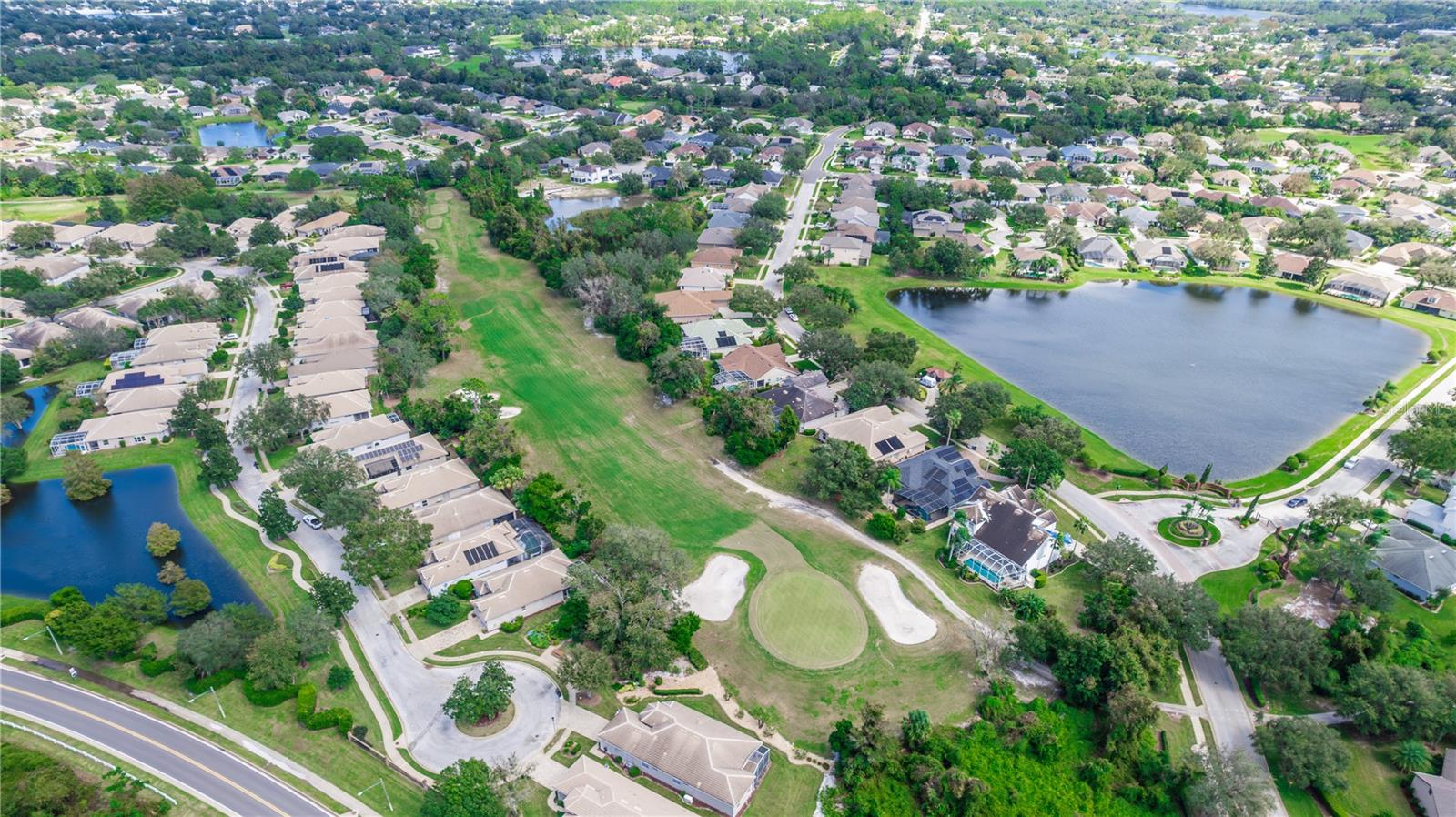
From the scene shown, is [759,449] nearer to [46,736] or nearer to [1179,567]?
[1179,567]

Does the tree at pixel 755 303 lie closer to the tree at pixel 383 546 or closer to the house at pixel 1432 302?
the tree at pixel 383 546

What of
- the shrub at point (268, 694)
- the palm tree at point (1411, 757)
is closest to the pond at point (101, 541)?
the shrub at point (268, 694)

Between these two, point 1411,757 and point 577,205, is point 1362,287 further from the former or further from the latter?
point 577,205

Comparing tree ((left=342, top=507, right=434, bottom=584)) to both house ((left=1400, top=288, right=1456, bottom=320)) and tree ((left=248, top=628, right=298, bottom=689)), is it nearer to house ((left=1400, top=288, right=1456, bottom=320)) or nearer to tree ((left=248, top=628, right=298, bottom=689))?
→ tree ((left=248, top=628, right=298, bottom=689))

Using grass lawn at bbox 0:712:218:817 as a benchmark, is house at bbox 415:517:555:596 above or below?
above

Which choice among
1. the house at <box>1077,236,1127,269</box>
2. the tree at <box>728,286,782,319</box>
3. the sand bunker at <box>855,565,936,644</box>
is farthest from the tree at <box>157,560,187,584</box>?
the house at <box>1077,236,1127,269</box>

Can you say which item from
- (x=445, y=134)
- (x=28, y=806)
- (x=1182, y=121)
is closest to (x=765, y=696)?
(x=28, y=806)
